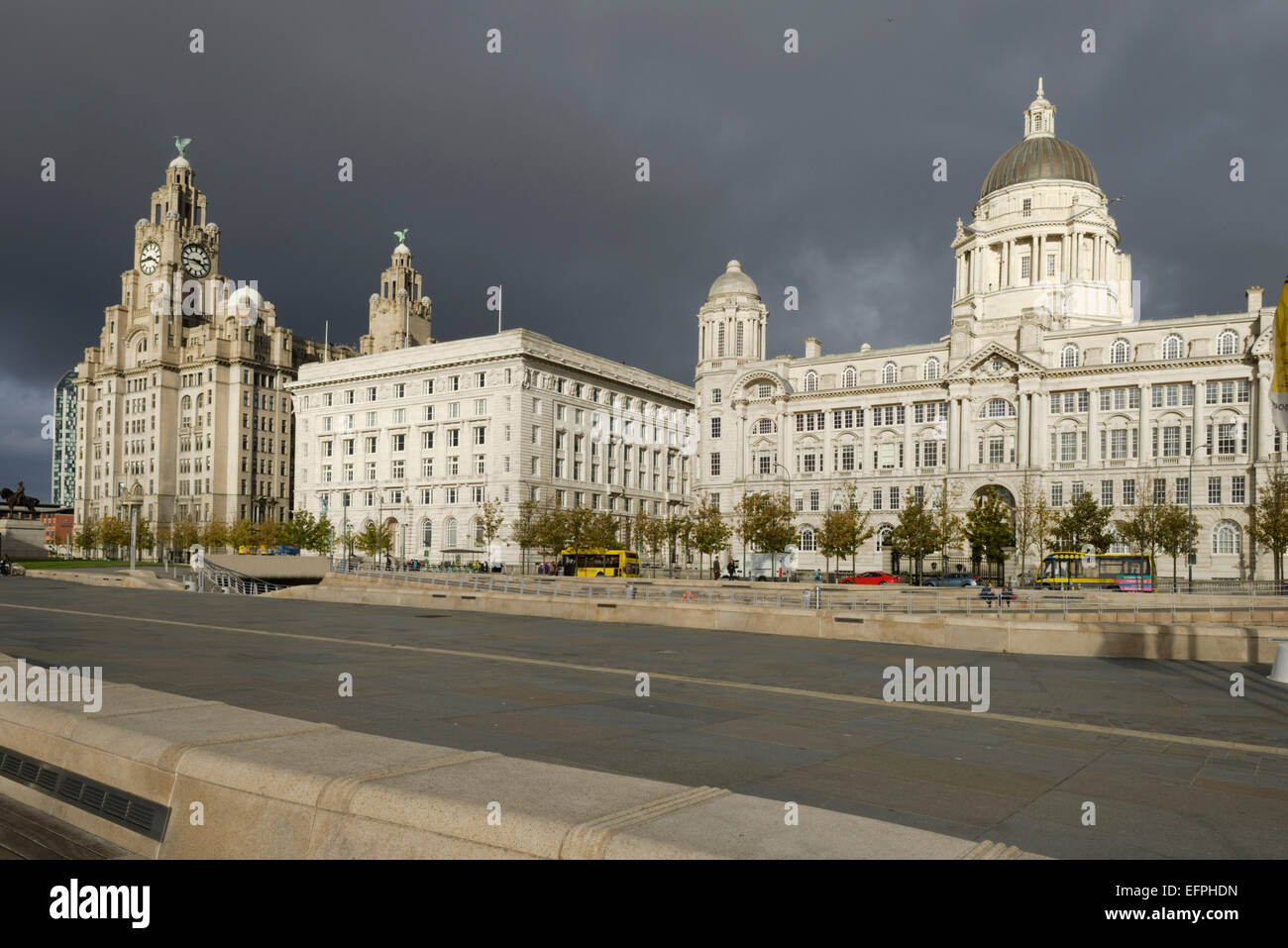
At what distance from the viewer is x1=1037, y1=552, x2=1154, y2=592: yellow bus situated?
54.5 metres

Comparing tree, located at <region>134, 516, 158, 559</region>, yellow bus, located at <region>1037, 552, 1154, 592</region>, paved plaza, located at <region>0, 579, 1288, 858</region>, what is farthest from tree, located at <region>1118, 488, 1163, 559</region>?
tree, located at <region>134, 516, 158, 559</region>

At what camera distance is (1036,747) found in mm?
10047

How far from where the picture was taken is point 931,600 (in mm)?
43688

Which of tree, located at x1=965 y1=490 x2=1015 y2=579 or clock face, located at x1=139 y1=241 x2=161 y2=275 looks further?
clock face, located at x1=139 y1=241 x2=161 y2=275

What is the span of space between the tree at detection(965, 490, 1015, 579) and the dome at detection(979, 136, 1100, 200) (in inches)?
1726

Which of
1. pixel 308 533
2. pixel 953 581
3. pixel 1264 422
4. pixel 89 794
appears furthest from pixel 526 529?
pixel 89 794

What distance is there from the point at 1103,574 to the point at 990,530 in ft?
50.2

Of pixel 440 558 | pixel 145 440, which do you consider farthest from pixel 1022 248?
pixel 145 440

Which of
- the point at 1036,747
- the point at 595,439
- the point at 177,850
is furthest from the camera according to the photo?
the point at 595,439

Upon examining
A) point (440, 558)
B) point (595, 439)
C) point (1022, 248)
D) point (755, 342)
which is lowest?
point (440, 558)

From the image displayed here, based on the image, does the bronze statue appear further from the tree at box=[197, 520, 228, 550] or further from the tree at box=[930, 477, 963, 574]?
the tree at box=[930, 477, 963, 574]

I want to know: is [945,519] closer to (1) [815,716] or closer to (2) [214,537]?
(1) [815,716]
